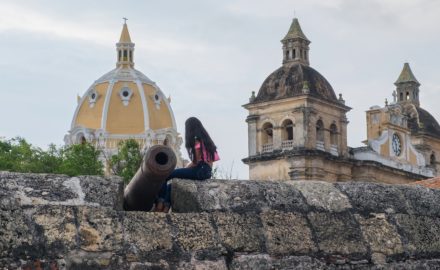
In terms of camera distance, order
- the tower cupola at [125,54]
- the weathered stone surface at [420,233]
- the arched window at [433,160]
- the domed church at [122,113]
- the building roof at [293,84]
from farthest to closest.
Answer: the tower cupola at [125,54] < the domed church at [122,113] < the arched window at [433,160] < the building roof at [293,84] < the weathered stone surface at [420,233]

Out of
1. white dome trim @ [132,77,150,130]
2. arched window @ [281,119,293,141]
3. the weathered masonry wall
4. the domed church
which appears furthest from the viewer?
white dome trim @ [132,77,150,130]

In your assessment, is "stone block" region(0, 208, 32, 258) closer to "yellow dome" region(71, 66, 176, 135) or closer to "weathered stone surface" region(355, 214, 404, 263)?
"weathered stone surface" region(355, 214, 404, 263)

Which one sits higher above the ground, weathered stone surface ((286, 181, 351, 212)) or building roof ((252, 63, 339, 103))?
building roof ((252, 63, 339, 103))

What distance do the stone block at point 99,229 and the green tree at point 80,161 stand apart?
3042 cm

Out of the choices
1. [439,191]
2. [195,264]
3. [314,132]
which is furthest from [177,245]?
[314,132]

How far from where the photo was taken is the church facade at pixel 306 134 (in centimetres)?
5228

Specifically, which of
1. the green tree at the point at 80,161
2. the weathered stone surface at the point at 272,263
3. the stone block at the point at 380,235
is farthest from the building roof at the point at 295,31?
the weathered stone surface at the point at 272,263

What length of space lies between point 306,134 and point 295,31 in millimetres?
6640

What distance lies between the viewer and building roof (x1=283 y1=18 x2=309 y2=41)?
56122 mm

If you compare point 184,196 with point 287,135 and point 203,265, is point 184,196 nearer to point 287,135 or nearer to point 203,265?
point 203,265

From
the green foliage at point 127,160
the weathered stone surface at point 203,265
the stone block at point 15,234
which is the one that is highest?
the green foliage at point 127,160

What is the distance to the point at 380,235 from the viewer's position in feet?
16.2

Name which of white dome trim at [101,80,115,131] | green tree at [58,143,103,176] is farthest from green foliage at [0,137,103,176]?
white dome trim at [101,80,115,131]

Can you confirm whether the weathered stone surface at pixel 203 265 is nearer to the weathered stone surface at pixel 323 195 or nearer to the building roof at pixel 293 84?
the weathered stone surface at pixel 323 195
